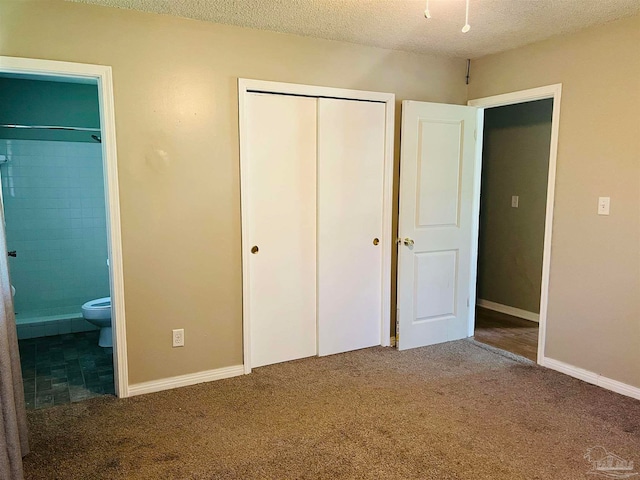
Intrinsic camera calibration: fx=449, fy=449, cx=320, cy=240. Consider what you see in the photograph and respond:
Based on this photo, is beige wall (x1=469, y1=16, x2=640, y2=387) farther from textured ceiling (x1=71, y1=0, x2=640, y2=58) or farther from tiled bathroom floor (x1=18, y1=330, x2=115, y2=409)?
tiled bathroom floor (x1=18, y1=330, x2=115, y2=409)

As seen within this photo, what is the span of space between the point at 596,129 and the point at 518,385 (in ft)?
5.81

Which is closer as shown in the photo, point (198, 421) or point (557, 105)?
point (198, 421)

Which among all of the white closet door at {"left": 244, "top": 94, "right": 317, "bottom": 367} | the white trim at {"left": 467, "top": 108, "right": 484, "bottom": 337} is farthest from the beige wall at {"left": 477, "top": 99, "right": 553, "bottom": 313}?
the white closet door at {"left": 244, "top": 94, "right": 317, "bottom": 367}

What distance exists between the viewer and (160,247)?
287 centimetres

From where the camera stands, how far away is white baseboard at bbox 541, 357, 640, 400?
2.85 metres

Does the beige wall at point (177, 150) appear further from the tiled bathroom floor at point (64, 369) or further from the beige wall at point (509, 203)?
the beige wall at point (509, 203)

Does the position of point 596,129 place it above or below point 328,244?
above

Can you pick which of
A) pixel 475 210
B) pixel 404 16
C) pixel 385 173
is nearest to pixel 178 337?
pixel 385 173

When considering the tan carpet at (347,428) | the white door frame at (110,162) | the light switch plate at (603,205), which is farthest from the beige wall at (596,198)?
the white door frame at (110,162)

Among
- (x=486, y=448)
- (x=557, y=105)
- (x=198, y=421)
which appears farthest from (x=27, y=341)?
(x=557, y=105)

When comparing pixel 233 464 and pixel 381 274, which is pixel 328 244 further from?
pixel 233 464

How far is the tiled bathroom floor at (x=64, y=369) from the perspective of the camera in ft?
9.53

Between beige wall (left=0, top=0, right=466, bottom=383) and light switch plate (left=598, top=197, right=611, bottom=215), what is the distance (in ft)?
6.72

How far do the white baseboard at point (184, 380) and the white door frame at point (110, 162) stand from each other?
0.27ft
